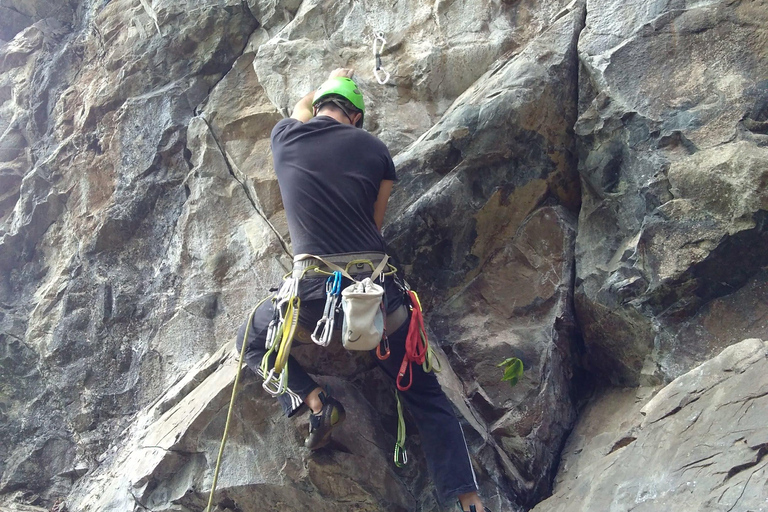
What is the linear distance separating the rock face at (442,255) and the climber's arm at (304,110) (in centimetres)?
77

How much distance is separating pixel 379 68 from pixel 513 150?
1.52 m

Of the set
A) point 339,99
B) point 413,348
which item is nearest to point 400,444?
point 413,348

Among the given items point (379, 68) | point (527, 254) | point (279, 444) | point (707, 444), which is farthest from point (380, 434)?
point (379, 68)

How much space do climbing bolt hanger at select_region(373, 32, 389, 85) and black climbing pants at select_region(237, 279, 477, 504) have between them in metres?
2.26

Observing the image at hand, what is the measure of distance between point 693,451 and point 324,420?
193 centimetres

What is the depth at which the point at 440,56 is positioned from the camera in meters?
5.20

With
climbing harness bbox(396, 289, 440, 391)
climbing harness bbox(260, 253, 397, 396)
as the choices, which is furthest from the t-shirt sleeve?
climbing harness bbox(396, 289, 440, 391)

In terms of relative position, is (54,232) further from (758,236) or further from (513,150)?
(758,236)

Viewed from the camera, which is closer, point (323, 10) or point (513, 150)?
point (513, 150)

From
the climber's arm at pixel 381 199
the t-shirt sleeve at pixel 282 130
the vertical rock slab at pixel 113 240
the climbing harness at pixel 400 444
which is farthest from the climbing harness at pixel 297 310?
the vertical rock slab at pixel 113 240

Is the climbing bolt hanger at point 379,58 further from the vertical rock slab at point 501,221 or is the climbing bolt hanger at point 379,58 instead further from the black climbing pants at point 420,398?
the black climbing pants at point 420,398

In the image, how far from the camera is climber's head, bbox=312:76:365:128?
415 cm

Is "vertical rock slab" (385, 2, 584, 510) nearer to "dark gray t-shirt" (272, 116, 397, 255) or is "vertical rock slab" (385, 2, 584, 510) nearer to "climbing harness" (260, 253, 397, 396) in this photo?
"dark gray t-shirt" (272, 116, 397, 255)

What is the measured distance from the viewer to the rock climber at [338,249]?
3557 mm
